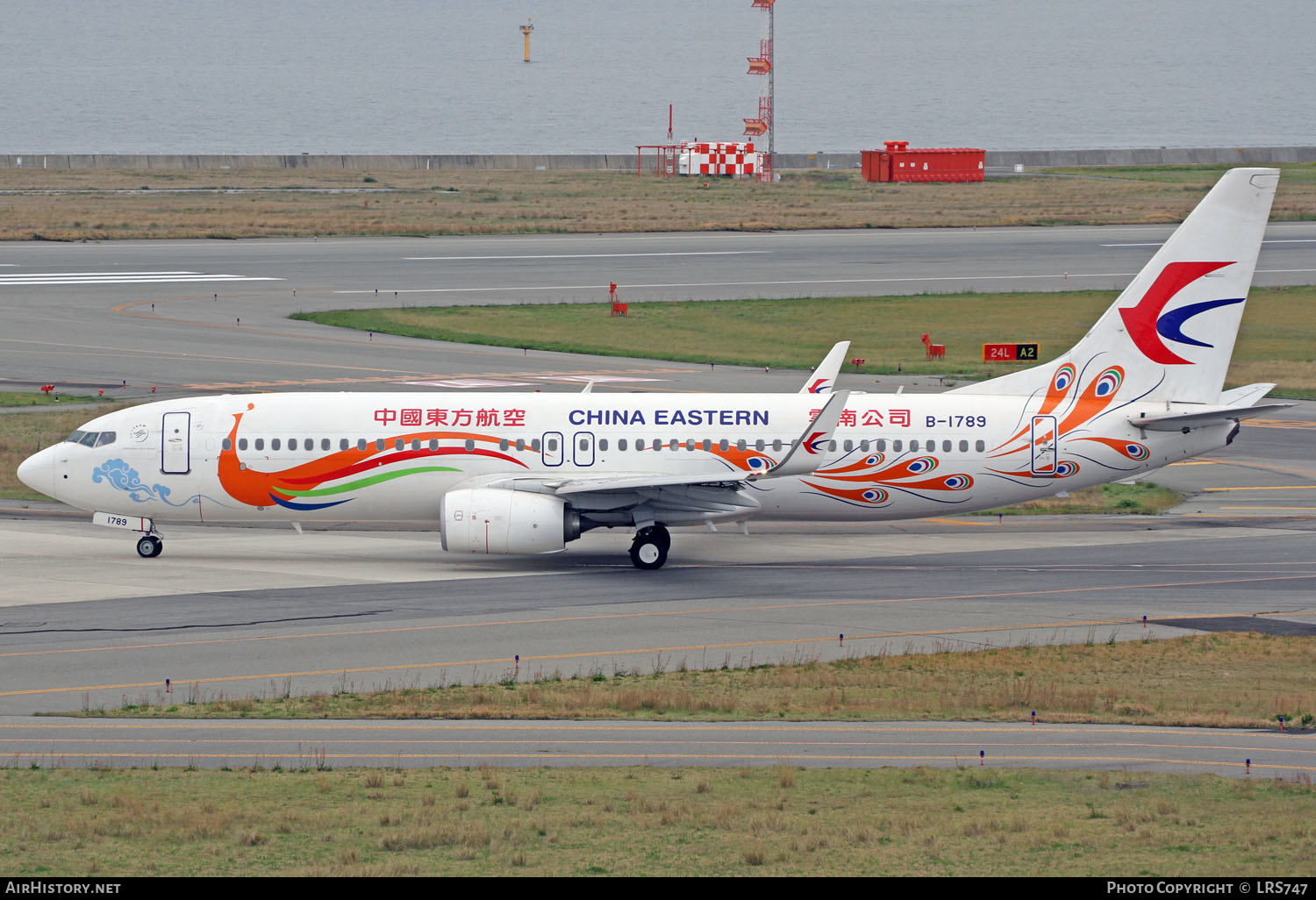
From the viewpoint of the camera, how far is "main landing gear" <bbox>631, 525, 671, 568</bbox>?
40.3 meters

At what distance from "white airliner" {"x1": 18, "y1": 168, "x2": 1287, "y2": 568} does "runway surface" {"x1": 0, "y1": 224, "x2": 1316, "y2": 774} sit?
5.23ft

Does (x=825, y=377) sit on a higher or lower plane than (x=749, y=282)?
lower

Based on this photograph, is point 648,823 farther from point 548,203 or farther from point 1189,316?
point 548,203

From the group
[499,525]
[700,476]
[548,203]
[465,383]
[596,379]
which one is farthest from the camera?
[548,203]

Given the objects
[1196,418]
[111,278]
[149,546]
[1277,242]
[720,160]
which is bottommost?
[149,546]

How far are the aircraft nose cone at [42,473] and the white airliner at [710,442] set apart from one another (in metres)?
0.05

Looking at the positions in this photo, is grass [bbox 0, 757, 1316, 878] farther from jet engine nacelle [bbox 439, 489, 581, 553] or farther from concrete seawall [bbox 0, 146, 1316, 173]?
concrete seawall [bbox 0, 146, 1316, 173]

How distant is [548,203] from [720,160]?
4034 cm

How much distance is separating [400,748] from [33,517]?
27.3m

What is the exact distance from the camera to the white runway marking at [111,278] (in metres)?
87.3

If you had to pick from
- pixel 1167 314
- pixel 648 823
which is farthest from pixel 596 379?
pixel 648 823

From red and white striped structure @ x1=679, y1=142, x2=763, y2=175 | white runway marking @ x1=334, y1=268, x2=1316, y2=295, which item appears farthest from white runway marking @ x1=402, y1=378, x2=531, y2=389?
red and white striped structure @ x1=679, y1=142, x2=763, y2=175

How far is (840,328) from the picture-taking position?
262ft

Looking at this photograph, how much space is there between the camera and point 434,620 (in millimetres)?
34000
